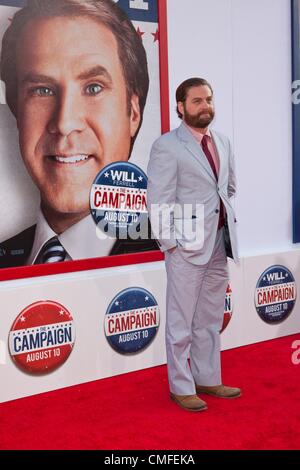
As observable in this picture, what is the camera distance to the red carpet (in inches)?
108

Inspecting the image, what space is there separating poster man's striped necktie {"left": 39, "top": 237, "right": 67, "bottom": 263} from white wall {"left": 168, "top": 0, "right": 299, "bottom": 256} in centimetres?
120

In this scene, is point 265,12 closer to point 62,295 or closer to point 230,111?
point 230,111

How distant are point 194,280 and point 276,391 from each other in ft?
2.87

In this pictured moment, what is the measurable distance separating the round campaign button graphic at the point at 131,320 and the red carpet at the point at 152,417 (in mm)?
210

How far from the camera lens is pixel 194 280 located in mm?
3197

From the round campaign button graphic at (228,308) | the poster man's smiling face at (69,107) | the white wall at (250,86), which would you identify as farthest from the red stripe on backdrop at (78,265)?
the white wall at (250,86)

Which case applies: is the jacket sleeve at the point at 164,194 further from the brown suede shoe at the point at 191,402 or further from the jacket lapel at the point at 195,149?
the brown suede shoe at the point at 191,402

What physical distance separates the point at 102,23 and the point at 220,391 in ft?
7.81

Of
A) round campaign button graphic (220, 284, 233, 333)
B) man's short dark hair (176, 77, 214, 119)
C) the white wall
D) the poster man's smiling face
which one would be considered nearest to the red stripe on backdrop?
the poster man's smiling face

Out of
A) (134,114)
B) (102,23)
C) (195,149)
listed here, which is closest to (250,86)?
(134,114)

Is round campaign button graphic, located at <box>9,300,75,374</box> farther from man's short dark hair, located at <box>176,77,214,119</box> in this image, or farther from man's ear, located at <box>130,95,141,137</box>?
man's short dark hair, located at <box>176,77,214,119</box>

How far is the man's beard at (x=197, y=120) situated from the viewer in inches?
126

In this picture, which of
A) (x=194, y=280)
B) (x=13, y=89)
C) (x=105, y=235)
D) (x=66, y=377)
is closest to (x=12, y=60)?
(x=13, y=89)
